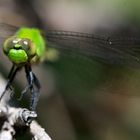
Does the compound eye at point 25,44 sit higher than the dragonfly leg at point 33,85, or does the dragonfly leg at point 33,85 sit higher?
the compound eye at point 25,44

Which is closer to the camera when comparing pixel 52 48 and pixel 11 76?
pixel 11 76

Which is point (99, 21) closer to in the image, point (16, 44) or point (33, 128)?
point (16, 44)

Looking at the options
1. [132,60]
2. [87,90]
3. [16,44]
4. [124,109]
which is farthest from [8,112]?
[124,109]

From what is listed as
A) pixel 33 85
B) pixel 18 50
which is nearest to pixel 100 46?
pixel 33 85

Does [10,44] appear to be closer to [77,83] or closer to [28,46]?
[28,46]

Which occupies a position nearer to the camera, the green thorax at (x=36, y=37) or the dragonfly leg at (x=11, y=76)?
the dragonfly leg at (x=11, y=76)

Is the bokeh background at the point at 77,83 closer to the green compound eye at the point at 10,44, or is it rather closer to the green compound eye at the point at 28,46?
the green compound eye at the point at 28,46

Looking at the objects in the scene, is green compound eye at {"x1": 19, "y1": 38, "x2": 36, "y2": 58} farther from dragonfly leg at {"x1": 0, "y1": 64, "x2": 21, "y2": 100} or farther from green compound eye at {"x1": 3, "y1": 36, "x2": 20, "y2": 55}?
dragonfly leg at {"x1": 0, "y1": 64, "x2": 21, "y2": 100}

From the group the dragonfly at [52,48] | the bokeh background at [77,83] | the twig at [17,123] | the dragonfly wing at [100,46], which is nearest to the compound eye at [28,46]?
the dragonfly at [52,48]
